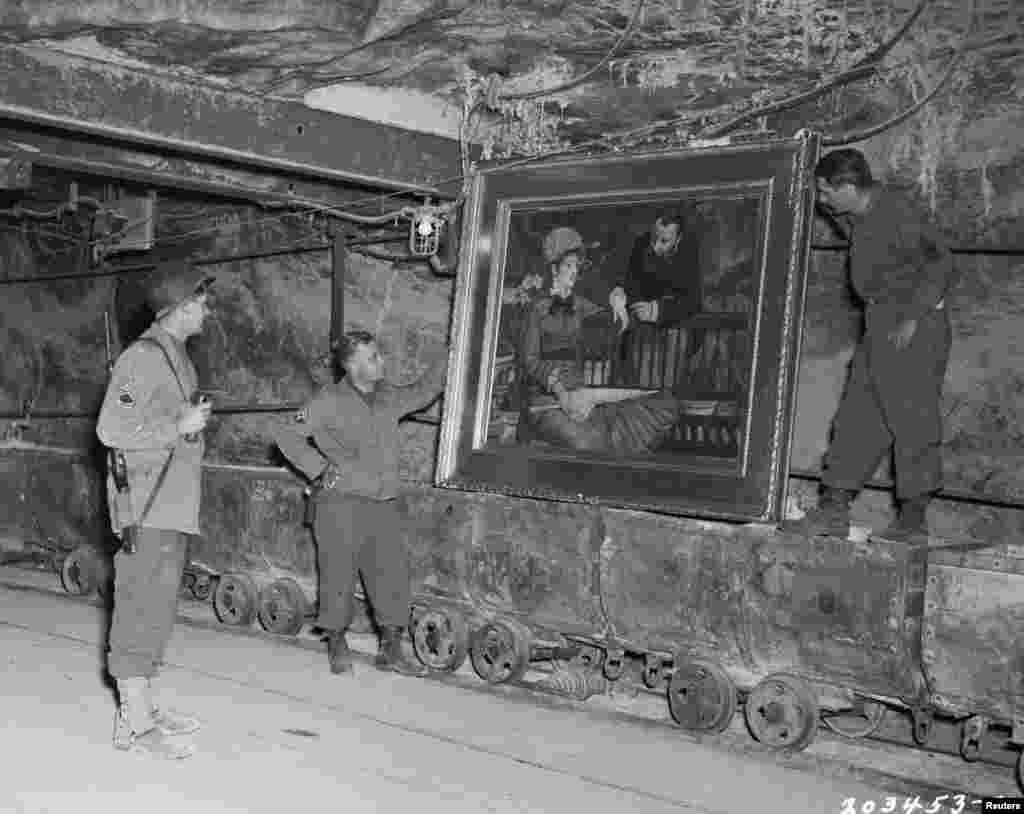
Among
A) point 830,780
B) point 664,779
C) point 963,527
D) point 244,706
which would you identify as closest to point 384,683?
point 244,706

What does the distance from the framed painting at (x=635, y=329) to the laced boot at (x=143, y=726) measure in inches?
87.0

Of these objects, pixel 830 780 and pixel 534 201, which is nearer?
pixel 830 780

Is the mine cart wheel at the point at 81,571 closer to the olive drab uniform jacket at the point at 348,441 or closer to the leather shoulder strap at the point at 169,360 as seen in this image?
the olive drab uniform jacket at the point at 348,441

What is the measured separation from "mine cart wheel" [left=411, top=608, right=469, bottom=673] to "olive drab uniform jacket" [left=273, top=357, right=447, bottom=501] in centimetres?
69

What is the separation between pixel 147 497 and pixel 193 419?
33 cm

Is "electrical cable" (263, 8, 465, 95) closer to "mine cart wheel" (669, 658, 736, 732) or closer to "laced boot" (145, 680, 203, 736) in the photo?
"laced boot" (145, 680, 203, 736)

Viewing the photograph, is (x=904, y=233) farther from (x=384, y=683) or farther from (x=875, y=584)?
(x=384, y=683)

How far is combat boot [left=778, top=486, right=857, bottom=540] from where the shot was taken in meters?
5.29

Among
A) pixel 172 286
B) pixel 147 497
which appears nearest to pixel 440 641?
pixel 147 497

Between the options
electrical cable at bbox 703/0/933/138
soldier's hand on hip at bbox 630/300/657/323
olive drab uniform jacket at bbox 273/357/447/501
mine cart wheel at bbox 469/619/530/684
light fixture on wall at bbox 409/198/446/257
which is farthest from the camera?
light fixture on wall at bbox 409/198/446/257

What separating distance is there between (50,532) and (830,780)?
21.6ft

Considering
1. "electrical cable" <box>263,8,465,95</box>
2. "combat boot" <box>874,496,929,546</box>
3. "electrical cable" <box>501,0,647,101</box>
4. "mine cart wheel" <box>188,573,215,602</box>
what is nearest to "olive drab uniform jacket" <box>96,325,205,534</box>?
"electrical cable" <box>263,8,465,95</box>

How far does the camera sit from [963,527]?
615 cm

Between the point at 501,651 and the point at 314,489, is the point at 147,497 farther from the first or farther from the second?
the point at 314,489
